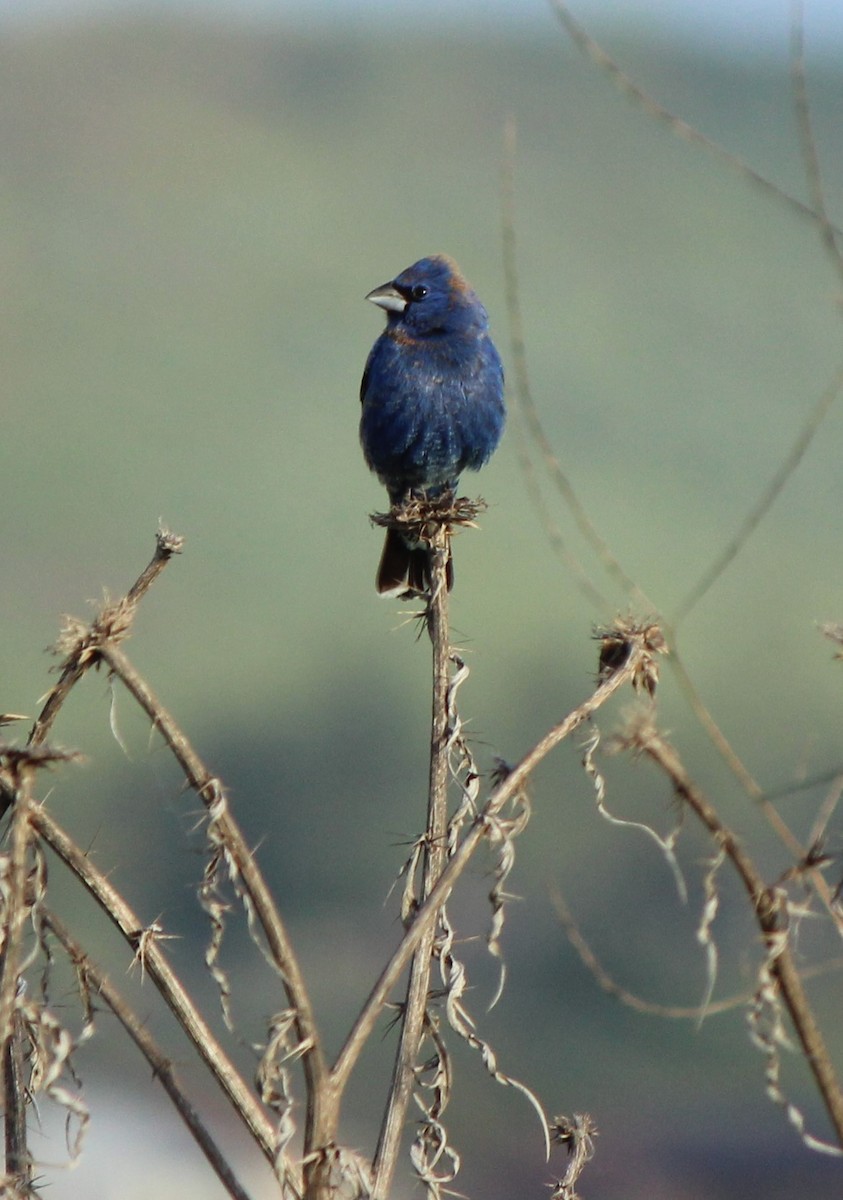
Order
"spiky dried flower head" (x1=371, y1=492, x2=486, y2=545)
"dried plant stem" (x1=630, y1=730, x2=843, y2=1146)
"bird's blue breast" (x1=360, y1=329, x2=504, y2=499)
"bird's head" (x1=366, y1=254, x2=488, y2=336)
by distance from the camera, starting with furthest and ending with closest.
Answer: "bird's head" (x1=366, y1=254, x2=488, y2=336) → "bird's blue breast" (x1=360, y1=329, x2=504, y2=499) → "spiky dried flower head" (x1=371, y1=492, x2=486, y2=545) → "dried plant stem" (x1=630, y1=730, x2=843, y2=1146)

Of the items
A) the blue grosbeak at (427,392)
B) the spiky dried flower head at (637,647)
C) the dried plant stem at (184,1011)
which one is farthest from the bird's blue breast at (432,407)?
the dried plant stem at (184,1011)

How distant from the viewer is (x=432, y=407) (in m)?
6.30

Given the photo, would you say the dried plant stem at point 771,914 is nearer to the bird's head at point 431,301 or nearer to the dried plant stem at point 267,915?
the dried plant stem at point 267,915

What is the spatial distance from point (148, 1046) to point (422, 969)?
384 millimetres

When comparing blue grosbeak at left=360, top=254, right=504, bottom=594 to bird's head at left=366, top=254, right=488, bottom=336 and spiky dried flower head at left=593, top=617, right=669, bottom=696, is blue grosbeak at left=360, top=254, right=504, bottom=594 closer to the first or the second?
bird's head at left=366, top=254, right=488, bottom=336

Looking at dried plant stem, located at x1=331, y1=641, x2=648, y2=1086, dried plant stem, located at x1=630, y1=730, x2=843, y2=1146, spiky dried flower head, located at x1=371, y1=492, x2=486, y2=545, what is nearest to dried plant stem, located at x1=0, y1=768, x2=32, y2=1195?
dried plant stem, located at x1=331, y1=641, x2=648, y2=1086

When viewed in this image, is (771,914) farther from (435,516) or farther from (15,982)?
(435,516)

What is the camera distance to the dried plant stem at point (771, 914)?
61.2 inches

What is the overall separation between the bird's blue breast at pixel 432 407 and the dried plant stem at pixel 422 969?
3833 millimetres

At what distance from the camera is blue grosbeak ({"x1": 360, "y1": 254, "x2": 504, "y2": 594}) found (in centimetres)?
632

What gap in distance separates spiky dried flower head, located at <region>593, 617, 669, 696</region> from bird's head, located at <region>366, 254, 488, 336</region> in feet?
15.2

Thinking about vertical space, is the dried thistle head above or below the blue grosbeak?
below

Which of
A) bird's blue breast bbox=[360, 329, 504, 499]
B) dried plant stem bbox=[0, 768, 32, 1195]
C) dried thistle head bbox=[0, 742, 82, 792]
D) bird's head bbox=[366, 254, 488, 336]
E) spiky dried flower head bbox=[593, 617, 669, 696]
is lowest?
dried plant stem bbox=[0, 768, 32, 1195]

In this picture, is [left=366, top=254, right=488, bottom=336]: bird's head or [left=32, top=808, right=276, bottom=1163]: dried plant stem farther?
[left=366, top=254, right=488, bottom=336]: bird's head
